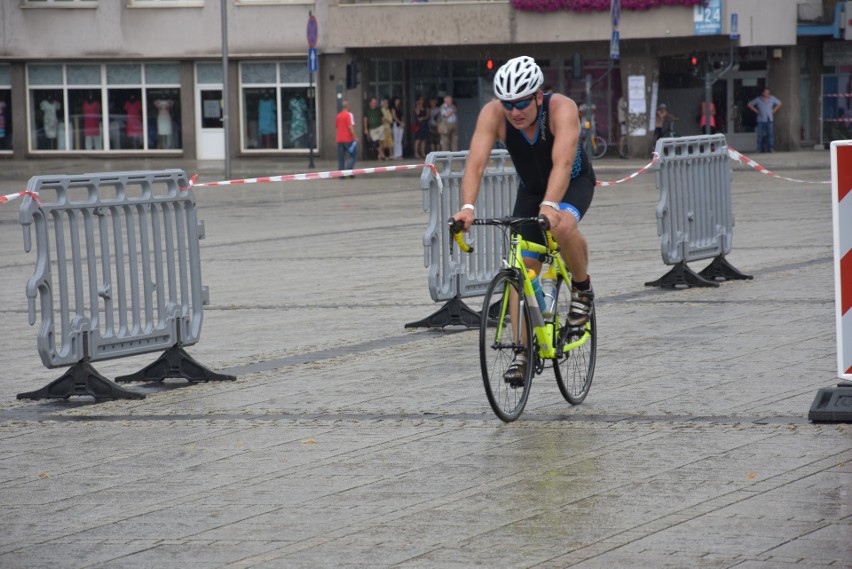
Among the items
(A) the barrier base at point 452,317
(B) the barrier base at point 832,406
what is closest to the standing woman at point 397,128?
(A) the barrier base at point 452,317

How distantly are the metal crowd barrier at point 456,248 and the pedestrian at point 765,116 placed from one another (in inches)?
1265

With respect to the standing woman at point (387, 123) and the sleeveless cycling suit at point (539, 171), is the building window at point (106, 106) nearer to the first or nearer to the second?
the standing woman at point (387, 123)

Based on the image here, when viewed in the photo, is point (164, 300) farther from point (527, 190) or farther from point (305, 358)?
point (527, 190)

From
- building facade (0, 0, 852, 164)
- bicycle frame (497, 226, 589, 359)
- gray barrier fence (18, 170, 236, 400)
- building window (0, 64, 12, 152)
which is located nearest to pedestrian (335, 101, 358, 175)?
building facade (0, 0, 852, 164)

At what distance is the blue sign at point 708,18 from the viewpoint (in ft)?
139

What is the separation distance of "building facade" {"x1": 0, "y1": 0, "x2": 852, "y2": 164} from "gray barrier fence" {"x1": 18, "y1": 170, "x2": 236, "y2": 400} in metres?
33.7

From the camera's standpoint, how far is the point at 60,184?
27.4 feet

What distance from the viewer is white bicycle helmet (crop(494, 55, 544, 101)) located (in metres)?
7.45

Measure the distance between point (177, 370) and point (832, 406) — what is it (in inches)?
145

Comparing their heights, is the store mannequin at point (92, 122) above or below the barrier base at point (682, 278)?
above

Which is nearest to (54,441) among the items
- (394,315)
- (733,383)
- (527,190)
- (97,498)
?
(97,498)

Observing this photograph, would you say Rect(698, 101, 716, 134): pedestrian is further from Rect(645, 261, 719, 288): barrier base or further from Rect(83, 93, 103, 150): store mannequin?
Rect(645, 261, 719, 288): barrier base

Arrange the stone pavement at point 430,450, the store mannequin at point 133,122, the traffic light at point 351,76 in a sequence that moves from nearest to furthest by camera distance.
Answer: the stone pavement at point 430,450 → the traffic light at point 351,76 → the store mannequin at point 133,122

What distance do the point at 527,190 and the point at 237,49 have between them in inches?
1517
